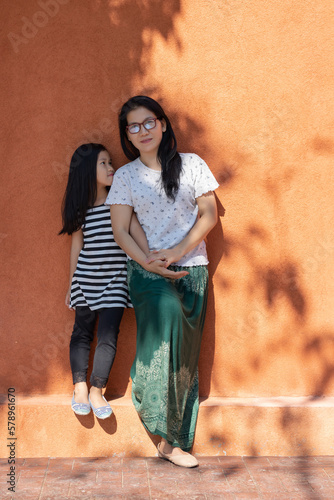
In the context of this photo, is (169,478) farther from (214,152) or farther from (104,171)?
(214,152)

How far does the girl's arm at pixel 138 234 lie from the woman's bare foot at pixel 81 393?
0.91 m

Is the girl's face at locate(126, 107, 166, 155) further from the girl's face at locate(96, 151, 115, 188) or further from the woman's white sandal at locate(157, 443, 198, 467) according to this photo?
the woman's white sandal at locate(157, 443, 198, 467)

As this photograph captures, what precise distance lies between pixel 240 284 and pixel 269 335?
0.38 m

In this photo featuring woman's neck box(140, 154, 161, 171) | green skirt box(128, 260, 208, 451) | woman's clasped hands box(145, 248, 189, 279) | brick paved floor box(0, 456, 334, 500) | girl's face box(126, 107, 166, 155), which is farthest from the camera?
woman's neck box(140, 154, 161, 171)

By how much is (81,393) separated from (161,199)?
1293mm

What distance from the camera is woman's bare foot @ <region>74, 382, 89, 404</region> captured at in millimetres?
3660

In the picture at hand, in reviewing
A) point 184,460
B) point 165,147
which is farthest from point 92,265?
point 184,460

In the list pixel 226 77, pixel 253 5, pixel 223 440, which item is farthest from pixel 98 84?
pixel 223 440

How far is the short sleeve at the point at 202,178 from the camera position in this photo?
3678mm

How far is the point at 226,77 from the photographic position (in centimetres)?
384

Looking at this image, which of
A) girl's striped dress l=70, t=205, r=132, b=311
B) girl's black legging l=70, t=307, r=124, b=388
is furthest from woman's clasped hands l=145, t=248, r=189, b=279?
girl's black legging l=70, t=307, r=124, b=388

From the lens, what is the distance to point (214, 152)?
3879 mm

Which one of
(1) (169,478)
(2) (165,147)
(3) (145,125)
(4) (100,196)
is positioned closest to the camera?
(1) (169,478)

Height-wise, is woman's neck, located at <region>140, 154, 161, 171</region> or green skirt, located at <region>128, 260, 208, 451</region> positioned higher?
woman's neck, located at <region>140, 154, 161, 171</region>
